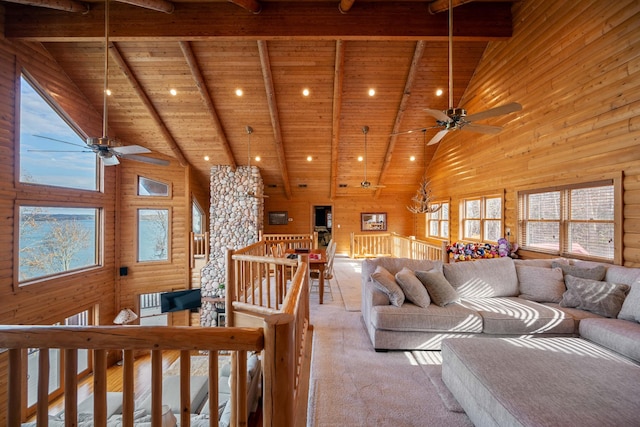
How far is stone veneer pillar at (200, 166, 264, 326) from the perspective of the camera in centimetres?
846

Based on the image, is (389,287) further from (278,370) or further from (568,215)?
(568,215)

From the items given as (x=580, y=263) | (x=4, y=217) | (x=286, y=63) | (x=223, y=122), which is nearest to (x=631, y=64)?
(x=580, y=263)

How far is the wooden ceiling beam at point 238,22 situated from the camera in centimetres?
432

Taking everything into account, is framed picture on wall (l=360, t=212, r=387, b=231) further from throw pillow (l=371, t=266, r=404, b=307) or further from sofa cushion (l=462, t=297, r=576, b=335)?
sofa cushion (l=462, t=297, r=576, b=335)

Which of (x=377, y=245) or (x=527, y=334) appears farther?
(x=377, y=245)

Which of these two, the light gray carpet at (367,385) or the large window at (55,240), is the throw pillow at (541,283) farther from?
the large window at (55,240)

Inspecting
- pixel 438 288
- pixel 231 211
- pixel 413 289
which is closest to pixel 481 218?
pixel 438 288

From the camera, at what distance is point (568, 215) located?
13.7 ft

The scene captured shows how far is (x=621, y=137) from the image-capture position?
130 inches

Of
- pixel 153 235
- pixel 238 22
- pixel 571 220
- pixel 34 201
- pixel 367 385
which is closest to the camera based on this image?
pixel 367 385

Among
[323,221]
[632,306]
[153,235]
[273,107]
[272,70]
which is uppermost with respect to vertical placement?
[272,70]

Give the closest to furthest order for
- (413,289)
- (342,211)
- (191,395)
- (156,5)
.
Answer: (191,395) < (413,289) < (156,5) < (342,211)

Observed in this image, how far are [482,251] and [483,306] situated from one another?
2330 millimetres

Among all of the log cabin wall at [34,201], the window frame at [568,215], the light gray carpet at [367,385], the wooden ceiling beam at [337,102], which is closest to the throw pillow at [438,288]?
the light gray carpet at [367,385]
